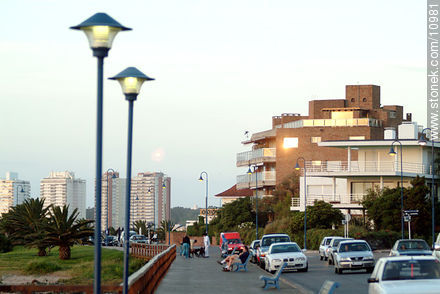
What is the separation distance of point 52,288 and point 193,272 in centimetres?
2196

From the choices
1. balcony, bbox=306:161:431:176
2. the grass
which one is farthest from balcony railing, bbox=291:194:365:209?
the grass

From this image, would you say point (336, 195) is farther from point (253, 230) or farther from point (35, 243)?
point (35, 243)

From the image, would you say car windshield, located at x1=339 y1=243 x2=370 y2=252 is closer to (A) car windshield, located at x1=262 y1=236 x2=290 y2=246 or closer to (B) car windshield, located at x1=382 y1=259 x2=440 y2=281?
(A) car windshield, located at x1=262 y1=236 x2=290 y2=246

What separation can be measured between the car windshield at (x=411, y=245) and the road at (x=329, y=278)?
6.15 ft

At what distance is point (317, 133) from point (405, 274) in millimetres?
89222

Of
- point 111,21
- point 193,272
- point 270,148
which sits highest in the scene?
point 270,148

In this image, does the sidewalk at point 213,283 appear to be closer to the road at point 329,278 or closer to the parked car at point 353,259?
the road at point 329,278

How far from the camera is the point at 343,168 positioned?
96.8 m

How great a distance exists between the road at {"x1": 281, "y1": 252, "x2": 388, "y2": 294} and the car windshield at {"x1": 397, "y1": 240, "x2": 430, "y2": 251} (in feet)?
6.15

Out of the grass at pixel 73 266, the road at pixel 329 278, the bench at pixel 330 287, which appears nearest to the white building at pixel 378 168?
the grass at pixel 73 266

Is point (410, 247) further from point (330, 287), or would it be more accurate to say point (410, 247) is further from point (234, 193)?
point (234, 193)

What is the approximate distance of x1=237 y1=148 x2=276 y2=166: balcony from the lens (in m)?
109

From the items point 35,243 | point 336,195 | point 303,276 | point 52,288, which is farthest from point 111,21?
point 336,195

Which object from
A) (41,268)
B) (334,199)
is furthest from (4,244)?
(334,199)
